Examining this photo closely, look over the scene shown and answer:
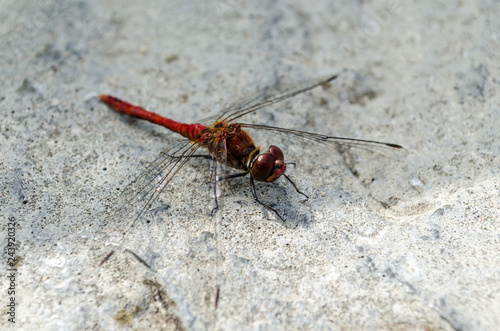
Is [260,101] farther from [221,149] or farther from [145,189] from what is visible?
[145,189]

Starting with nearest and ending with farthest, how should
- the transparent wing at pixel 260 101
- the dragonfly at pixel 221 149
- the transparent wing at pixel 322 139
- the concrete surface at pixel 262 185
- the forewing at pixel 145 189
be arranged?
the concrete surface at pixel 262 185
the forewing at pixel 145 189
the dragonfly at pixel 221 149
the transparent wing at pixel 322 139
the transparent wing at pixel 260 101

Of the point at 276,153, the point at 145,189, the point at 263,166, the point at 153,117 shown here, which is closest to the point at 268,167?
the point at 263,166

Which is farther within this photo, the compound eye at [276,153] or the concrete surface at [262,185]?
the compound eye at [276,153]

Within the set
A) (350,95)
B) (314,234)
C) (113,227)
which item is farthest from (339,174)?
(113,227)

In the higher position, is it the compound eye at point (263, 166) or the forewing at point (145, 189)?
the compound eye at point (263, 166)

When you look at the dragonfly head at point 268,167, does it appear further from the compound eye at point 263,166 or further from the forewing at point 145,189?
the forewing at point 145,189

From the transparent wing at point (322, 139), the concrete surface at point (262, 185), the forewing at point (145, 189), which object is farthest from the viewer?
the transparent wing at point (322, 139)

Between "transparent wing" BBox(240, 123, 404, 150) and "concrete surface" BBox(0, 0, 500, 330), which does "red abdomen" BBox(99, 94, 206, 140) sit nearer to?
"concrete surface" BBox(0, 0, 500, 330)

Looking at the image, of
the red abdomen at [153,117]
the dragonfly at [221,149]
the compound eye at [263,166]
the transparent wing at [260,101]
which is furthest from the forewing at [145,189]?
the compound eye at [263,166]
